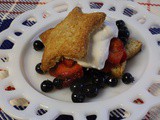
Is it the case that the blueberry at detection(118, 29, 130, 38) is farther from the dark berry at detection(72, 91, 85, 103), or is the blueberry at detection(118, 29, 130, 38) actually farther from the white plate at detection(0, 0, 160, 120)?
the dark berry at detection(72, 91, 85, 103)

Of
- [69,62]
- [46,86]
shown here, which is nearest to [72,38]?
[69,62]

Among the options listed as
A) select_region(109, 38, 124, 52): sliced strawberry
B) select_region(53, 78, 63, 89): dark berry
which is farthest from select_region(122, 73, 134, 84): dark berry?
select_region(53, 78, 63, 89): dark berry

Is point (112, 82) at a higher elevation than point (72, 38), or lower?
lower

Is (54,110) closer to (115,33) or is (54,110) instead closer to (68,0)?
(115,33)

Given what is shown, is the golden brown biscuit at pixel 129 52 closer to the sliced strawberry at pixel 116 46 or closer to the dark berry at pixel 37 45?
the sliced strawberry at pixel 116 46

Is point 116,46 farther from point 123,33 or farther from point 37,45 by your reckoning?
point 37,45

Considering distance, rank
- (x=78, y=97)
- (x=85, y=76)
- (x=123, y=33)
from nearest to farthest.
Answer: (x=78, y=97) < (x=85, y=76) < (x=123, y=33)
